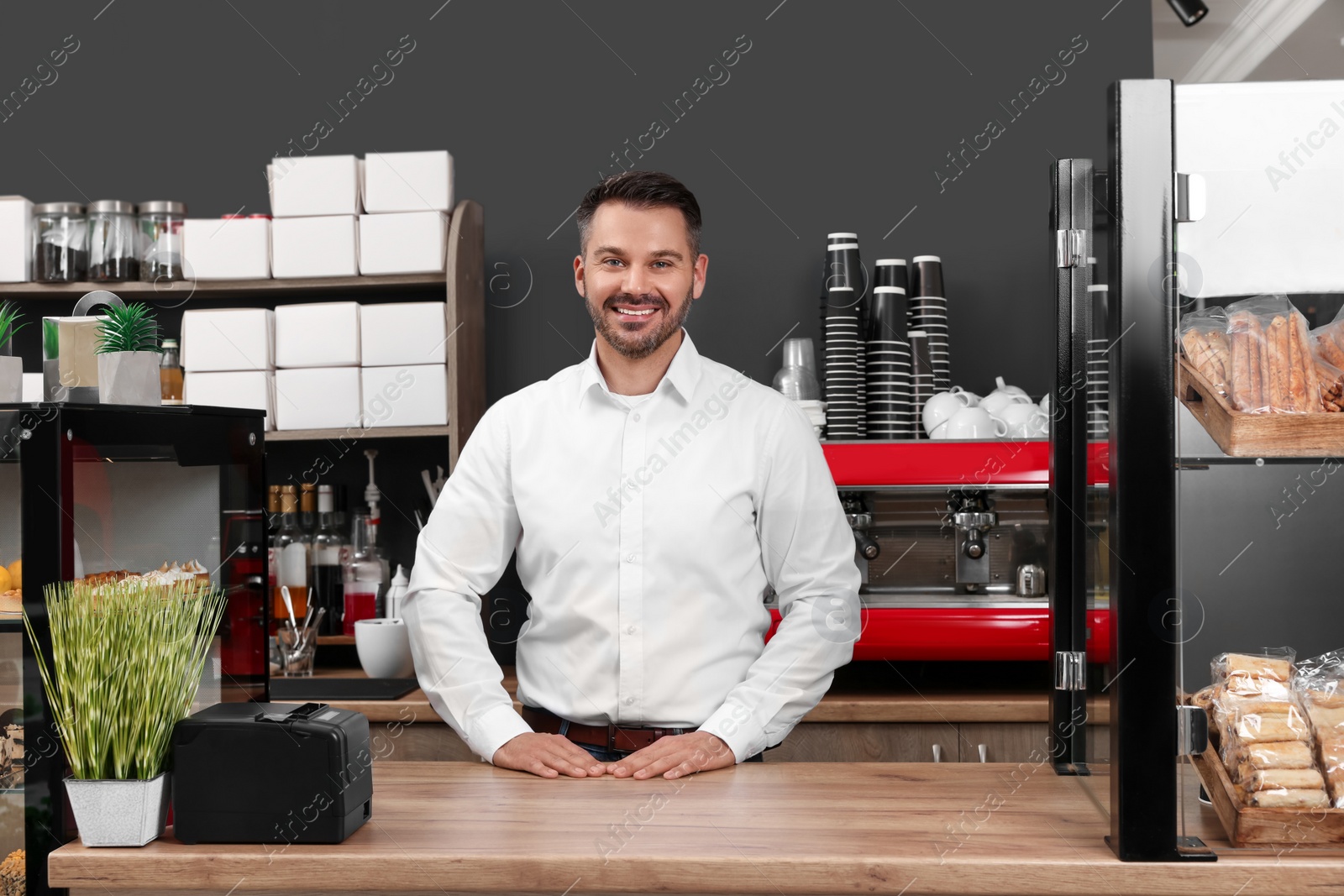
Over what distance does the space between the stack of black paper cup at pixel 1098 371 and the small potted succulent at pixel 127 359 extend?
1131 millimetres

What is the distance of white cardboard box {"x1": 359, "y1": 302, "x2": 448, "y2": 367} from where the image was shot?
8.76ft

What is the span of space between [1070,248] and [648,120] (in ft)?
6.11

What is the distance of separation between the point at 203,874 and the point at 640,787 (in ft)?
1.61

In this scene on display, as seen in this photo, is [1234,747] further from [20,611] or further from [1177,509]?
[20,611]

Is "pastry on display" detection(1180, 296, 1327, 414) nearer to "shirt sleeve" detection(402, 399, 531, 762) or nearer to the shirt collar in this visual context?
the shirt collar

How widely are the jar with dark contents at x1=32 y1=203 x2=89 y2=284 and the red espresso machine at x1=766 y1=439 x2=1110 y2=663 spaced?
1.92 metres

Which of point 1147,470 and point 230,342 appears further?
point 230,342

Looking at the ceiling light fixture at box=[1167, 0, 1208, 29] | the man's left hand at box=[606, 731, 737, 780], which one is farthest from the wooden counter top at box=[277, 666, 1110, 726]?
the ceiling light fixture at box=[1167, 0, 1208, 29]

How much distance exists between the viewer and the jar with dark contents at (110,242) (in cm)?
277

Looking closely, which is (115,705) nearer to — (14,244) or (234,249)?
(234,249)

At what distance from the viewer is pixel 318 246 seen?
2.69 metres

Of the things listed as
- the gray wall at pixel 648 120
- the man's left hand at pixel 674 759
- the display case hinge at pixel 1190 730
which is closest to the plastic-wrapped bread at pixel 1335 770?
the display case hinge at pixel 1190 730

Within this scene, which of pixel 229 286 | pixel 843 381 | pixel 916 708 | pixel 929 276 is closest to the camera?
pixel 916 708

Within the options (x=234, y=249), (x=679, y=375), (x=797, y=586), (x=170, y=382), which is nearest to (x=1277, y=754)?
(x=797, y=586)
